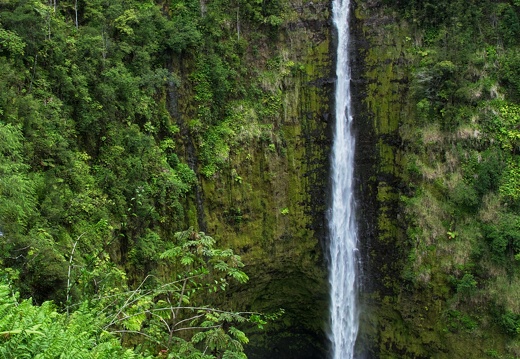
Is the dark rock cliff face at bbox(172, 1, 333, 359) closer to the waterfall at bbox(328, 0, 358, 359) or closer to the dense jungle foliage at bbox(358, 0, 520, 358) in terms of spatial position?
the waterfall at bbox(328, 0, 358, 359)

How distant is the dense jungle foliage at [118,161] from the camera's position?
4.74 m

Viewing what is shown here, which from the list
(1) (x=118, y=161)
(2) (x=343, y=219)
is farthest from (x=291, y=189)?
(1) (x=118, y=161)

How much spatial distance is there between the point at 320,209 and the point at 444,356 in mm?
6706

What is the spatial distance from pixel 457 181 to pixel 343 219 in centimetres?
441

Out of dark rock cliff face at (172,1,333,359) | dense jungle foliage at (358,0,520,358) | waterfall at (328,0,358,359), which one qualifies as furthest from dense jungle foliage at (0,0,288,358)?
dense jungle foliage at (358,0,520,358)

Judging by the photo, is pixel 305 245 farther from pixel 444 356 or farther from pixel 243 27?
pixel 243 27

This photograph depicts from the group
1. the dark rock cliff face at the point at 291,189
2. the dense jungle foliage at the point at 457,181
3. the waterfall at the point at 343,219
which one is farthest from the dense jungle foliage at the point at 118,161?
the dense jungle foliage at the point at 457,181

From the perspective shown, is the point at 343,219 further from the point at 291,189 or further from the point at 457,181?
the point at 457,181

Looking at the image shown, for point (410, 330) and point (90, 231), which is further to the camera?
point (410, 330)

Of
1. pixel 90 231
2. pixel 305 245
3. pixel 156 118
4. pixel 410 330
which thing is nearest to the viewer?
pixel 90 231

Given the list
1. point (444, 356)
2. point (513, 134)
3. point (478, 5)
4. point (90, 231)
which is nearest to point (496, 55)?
point (478, 5)

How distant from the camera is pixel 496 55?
15.4 m

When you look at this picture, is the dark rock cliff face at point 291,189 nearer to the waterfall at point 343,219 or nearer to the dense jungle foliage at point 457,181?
the waterfall at point 343,219

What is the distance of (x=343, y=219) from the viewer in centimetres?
1692
